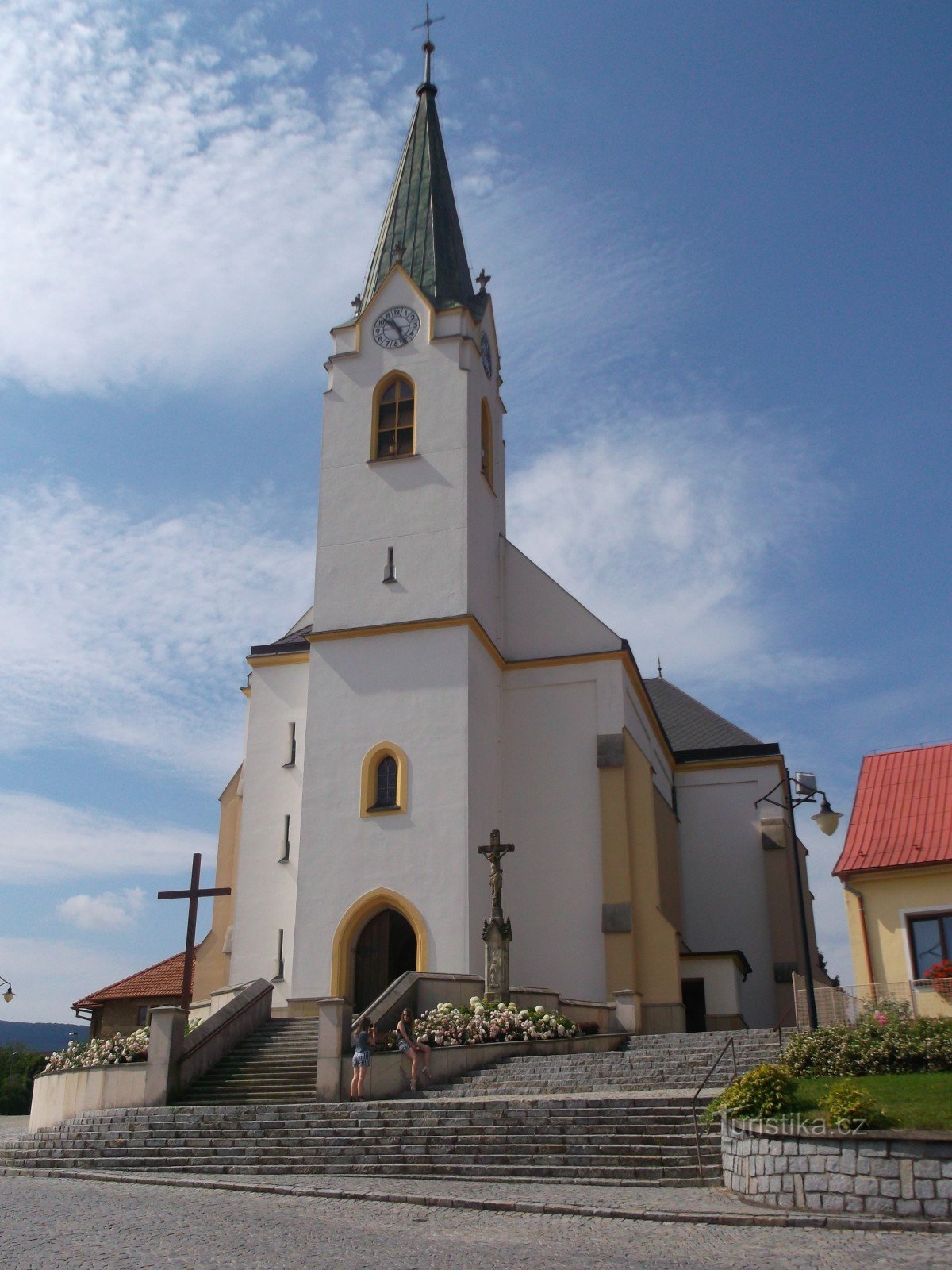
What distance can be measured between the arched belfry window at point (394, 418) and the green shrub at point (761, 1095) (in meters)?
17.7

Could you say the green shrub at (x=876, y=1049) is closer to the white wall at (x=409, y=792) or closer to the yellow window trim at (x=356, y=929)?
the white wall at (x=409, y=792)

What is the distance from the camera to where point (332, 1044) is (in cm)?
1669

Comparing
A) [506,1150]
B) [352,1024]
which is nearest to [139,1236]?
[506,1150]

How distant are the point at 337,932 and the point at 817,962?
811 inches

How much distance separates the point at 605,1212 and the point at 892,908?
1163cm

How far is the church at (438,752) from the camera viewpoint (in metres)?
23.2

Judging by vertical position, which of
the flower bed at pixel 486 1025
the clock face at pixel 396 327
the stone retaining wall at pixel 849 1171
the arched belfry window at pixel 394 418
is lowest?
the stone retaining wall at pixel 849 1171

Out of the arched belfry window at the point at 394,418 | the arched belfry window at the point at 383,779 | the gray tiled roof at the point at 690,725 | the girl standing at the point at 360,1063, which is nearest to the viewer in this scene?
the girl standing at the point at 360,1063

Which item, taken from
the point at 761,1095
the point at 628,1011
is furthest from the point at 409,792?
the point at 761,1095

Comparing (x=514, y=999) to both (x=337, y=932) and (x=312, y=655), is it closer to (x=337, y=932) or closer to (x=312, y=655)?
(x=337, y=932)

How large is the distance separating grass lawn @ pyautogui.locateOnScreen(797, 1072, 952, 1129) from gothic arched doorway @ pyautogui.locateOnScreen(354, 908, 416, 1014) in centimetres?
1076

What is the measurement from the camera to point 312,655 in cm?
2541

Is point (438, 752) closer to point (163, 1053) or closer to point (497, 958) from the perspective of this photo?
point (497, 958)

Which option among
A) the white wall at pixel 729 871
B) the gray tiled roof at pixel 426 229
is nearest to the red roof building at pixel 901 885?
the white wall at pixel 729 871
